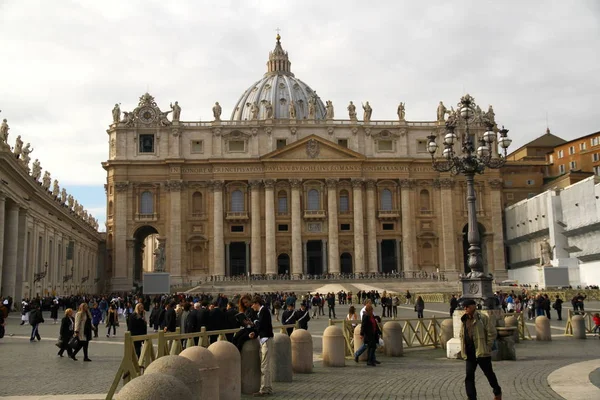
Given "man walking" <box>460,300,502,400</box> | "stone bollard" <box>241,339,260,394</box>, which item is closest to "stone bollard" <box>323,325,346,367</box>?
"stone bollard" <box>241,339,260,394</box>

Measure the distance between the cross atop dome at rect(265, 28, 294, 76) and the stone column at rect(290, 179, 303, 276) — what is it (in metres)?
50.4

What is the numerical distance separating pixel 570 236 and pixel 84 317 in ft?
196

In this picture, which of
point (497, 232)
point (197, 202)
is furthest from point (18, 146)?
point (497, 232)

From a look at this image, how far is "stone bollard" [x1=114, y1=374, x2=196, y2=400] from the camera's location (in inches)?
255

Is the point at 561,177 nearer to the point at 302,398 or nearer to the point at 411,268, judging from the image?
the point at 411,268

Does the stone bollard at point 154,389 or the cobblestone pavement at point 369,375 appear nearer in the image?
the stone bollard at point 154,389

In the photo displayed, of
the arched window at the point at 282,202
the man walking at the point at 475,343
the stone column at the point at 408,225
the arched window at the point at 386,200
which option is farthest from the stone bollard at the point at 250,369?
the arched window at the point at 386,200

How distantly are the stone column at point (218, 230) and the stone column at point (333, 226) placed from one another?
11625 mm

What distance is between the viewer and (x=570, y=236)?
6850 centimetres

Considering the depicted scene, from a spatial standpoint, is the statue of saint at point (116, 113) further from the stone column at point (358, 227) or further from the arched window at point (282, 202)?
the stone column at point (358, 227)

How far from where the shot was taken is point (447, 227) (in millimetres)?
77875

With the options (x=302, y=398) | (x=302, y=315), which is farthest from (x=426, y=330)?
(x=302, y=398)

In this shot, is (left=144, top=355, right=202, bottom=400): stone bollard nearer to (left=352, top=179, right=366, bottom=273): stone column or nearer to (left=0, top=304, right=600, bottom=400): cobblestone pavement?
(left=0, top=304, right=600, bottom=400): cobblestone pavement

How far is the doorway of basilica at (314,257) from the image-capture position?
79.2 meters
